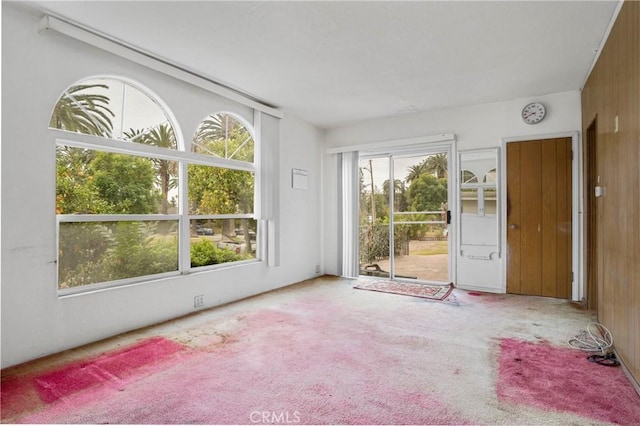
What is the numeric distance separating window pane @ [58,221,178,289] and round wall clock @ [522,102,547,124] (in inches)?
187

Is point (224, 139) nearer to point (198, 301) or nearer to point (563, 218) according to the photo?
point (198, 301)

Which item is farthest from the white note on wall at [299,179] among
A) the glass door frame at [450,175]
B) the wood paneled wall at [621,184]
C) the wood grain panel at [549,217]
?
the wood paneled wall at [621,184]

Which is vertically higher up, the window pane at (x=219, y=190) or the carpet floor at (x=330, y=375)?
the window pane at (x=219, y=190)

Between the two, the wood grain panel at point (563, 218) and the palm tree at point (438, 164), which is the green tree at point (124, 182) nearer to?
the palm tree at point (438, 164)

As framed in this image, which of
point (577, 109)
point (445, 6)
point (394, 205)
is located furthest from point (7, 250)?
point (577, 109)

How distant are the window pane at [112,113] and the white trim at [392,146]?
120 inches

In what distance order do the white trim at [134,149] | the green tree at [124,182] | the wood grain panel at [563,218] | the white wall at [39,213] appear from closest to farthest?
the white wall at [39,213], the white trim at [134,149], the green tree at [124,182], the wood grain panel at [563,218]

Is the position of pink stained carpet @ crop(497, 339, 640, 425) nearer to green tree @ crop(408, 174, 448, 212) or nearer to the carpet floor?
the carpet floor

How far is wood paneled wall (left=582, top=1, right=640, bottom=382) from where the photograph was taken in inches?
85.6

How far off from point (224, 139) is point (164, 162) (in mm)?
953

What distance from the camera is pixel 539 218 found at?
4531mm

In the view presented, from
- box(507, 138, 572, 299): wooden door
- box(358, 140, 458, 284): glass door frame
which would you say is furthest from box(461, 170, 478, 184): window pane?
box(507, 138, 572, 299): wooden door

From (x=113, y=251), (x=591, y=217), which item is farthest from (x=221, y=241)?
(x=591, y=217)

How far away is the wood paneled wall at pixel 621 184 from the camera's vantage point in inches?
85.6
